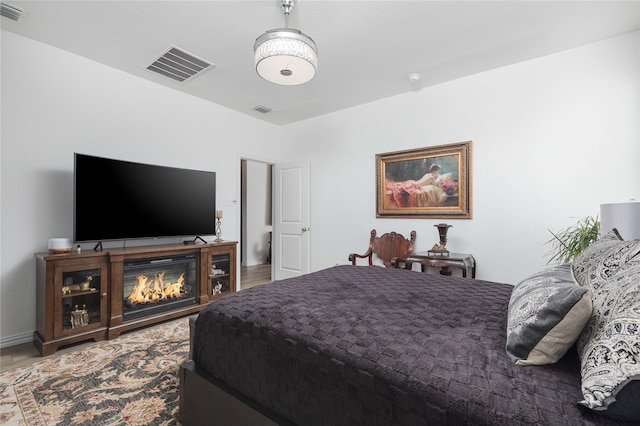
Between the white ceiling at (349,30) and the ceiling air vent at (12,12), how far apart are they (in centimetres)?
4

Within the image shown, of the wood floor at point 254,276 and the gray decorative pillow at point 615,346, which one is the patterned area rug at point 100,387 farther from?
the wood floor at point 254,276

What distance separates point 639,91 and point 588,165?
70cm

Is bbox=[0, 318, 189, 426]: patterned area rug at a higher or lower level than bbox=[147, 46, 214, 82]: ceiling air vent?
lower

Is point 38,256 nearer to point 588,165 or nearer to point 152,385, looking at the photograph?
point 152,385

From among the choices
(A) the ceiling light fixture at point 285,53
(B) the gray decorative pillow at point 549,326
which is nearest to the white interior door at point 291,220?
(A) the ceiling light fixture at point 285,53

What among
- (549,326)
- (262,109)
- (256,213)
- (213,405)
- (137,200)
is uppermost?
(262,109)

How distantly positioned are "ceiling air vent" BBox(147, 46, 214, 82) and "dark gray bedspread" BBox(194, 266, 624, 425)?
2.60 m

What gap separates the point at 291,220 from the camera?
16.7 ft

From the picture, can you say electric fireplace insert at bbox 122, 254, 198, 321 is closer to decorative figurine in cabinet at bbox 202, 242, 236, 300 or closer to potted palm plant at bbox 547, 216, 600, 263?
decorative figurine in cabinet at bbox 202, 242, 236, 300

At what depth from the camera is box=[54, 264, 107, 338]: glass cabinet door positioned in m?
2.51

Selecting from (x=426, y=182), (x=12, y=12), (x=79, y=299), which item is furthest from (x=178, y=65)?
(x=426, y=182)

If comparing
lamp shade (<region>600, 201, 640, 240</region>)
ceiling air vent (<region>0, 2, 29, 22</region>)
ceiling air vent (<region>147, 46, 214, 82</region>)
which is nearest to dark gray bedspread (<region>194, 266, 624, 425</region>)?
lamp shade (<region>600, 201, 640, 240</region>)

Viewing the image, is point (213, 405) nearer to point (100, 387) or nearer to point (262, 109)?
point (100, 387)

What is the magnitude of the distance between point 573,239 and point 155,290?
4241mm
